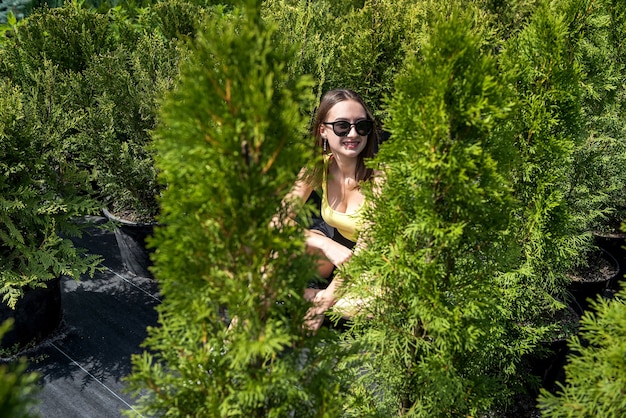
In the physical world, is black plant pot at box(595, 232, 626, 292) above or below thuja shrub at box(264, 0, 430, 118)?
below

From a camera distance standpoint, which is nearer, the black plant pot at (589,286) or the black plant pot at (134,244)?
the black plant pot at (134,244)

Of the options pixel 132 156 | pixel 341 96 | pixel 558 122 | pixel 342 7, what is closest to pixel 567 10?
pixel 558 122

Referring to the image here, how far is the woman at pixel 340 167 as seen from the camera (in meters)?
3.95

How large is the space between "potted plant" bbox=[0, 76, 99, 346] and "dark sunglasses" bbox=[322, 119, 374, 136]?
220cm

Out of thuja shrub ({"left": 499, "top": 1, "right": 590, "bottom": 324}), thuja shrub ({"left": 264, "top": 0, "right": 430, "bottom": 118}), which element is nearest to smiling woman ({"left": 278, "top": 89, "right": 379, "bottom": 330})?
thuja shrub ({"left": 499, "top": 1, "right": 590, "bottom": 324})

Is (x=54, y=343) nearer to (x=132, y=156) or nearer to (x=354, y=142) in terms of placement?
(x=132, y=156)

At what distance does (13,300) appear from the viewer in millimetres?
3740

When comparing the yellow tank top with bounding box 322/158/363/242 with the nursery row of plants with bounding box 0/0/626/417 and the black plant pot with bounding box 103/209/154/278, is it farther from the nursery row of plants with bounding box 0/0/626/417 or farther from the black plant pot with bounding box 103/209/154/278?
the black plant pot with bounding box 103/209/154/278

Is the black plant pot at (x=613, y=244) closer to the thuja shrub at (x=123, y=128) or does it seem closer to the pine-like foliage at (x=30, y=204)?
the thuja shrub at (x=123, y=128)

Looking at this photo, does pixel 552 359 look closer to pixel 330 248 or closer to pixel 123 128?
pixel 330 248

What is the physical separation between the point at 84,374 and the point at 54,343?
547 millimetres

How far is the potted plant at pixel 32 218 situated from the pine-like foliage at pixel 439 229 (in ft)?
9.15

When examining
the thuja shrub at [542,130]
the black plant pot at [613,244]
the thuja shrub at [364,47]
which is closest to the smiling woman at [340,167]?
the thuja shrub at [542,130]

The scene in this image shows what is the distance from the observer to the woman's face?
12.9 ft
